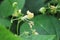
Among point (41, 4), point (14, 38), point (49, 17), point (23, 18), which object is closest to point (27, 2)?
point (41, 4)

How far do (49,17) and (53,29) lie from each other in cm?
13

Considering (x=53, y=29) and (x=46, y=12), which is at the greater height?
(x=46, y=12)

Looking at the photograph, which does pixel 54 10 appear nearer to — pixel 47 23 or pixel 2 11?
pixel 47 23

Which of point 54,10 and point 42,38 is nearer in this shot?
point 42,38

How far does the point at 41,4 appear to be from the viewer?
121cm

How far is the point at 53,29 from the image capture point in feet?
3.35

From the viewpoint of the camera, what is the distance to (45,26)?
3.36 ft


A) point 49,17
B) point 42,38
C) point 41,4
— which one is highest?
point 41,4

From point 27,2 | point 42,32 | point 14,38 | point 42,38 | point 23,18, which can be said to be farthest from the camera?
point 27,2

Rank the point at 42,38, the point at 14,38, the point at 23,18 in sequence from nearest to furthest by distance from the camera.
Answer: the point at 14,38 → the point at 42,38 → the point at 23,18

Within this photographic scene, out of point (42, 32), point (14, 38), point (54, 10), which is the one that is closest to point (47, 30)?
point (42, 32)

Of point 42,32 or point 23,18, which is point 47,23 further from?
point 23,18

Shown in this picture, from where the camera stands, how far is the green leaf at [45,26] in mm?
982

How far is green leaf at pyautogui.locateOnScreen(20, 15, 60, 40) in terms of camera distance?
98cm
